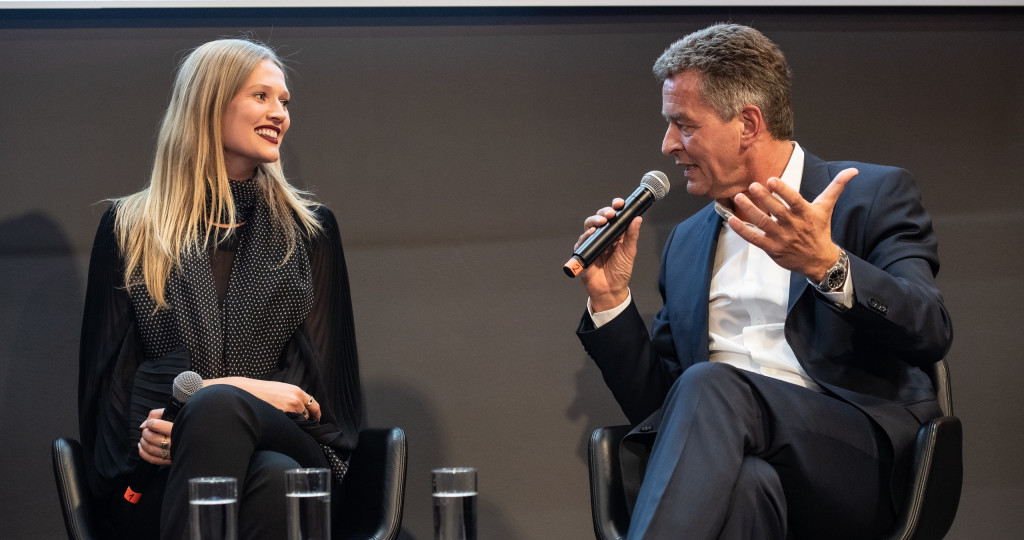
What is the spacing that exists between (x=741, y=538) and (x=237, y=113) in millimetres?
1470

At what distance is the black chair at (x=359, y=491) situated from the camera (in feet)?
6.30

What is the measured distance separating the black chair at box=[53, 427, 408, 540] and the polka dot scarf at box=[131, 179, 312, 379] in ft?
0.92

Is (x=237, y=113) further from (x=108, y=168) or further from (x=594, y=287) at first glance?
(x=594, y=287)

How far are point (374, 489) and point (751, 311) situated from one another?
85cm

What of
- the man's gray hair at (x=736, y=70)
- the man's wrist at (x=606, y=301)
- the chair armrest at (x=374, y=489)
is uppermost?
the man's gray hair at (x=736, y=70)

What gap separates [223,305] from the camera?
2.17m

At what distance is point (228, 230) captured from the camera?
7.38 ft

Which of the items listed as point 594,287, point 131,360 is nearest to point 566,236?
point 594,287

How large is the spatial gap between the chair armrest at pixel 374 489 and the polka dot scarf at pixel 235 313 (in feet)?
0.95

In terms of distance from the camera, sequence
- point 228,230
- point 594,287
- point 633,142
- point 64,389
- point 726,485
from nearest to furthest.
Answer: point 726,485 → point 594,287 → point 228,230 → point 64,389 → point 633,142

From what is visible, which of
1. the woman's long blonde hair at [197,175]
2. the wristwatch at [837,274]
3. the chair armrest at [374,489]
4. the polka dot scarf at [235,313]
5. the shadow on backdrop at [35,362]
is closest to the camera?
the wristwatch at [837,274]

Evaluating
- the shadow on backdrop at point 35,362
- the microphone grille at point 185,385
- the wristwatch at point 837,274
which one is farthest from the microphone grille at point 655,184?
the shadow on backdrop at point 35,362

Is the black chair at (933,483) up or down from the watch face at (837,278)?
down

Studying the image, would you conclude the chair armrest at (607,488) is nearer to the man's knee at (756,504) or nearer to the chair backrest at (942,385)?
the man's knee at (756,504)
